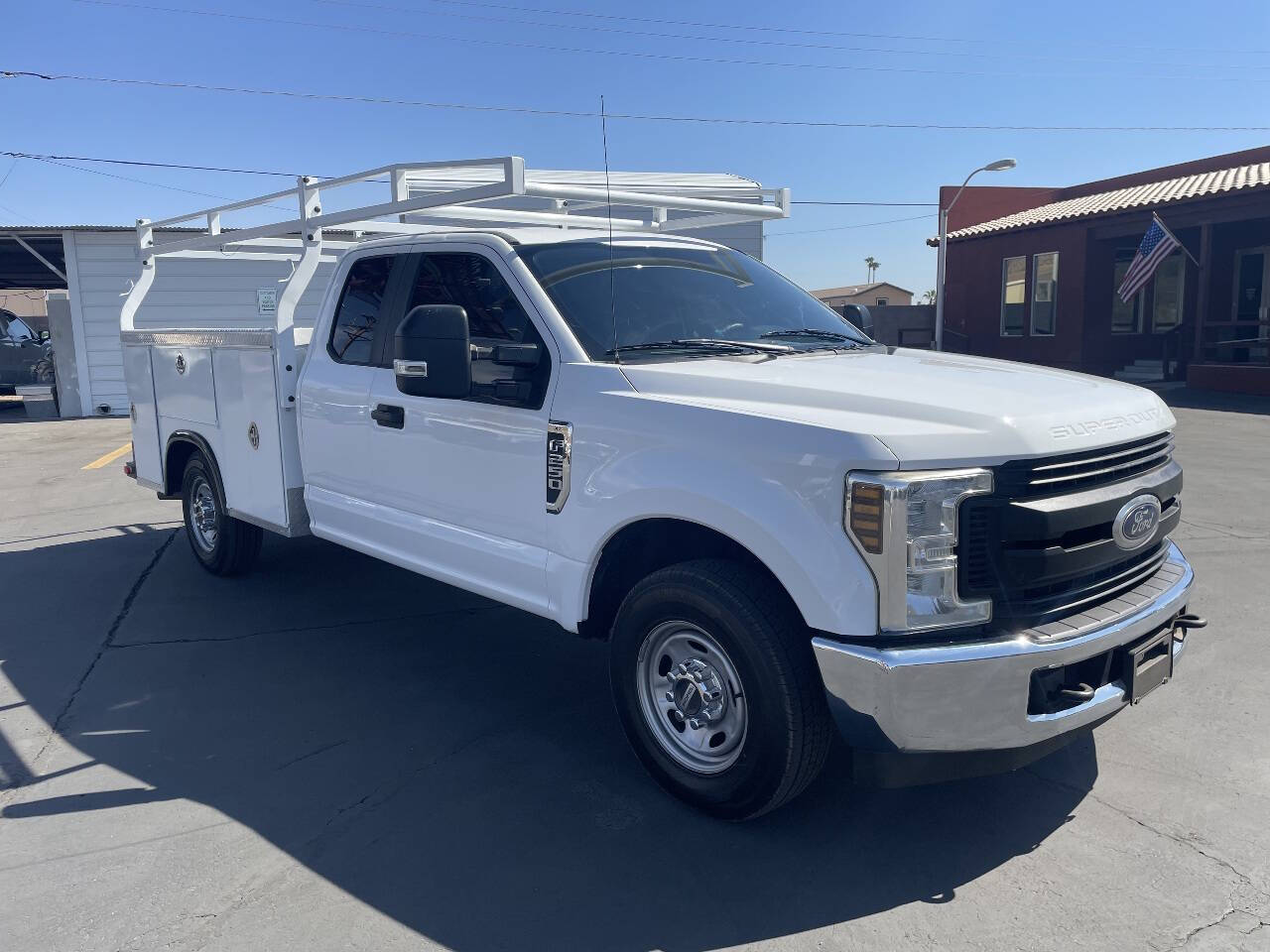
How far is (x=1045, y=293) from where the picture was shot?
83.1 ft

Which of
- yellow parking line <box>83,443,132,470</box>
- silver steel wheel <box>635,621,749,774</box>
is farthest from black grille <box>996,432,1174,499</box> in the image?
yellow parking line <box>83,443,132,470</box>

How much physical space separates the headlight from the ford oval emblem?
0.64 metres

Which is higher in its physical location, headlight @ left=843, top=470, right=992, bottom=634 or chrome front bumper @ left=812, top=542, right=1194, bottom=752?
headlight @ left=843, top=470, right=992, bottom=634

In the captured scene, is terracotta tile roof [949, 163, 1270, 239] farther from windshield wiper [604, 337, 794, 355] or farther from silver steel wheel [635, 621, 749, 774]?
silver steel wheel [635, 621, 749, 774]

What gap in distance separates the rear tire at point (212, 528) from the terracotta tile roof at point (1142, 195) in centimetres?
1939

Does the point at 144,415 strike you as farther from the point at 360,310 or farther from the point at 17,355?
the point at 17,355

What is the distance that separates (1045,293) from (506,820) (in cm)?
2492

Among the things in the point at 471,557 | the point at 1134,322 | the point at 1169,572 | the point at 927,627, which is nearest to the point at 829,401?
the point at 927,627

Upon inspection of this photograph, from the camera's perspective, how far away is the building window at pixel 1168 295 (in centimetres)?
2344

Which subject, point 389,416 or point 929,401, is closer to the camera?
point 929,401

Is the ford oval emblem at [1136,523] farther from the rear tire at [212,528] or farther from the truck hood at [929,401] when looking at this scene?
the rear tire at [212,528]

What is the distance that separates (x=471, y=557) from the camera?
441 centimetres

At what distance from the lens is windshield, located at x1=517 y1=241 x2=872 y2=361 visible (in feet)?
13.5

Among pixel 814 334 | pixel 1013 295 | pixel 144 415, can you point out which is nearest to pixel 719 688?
pixel 814 334
